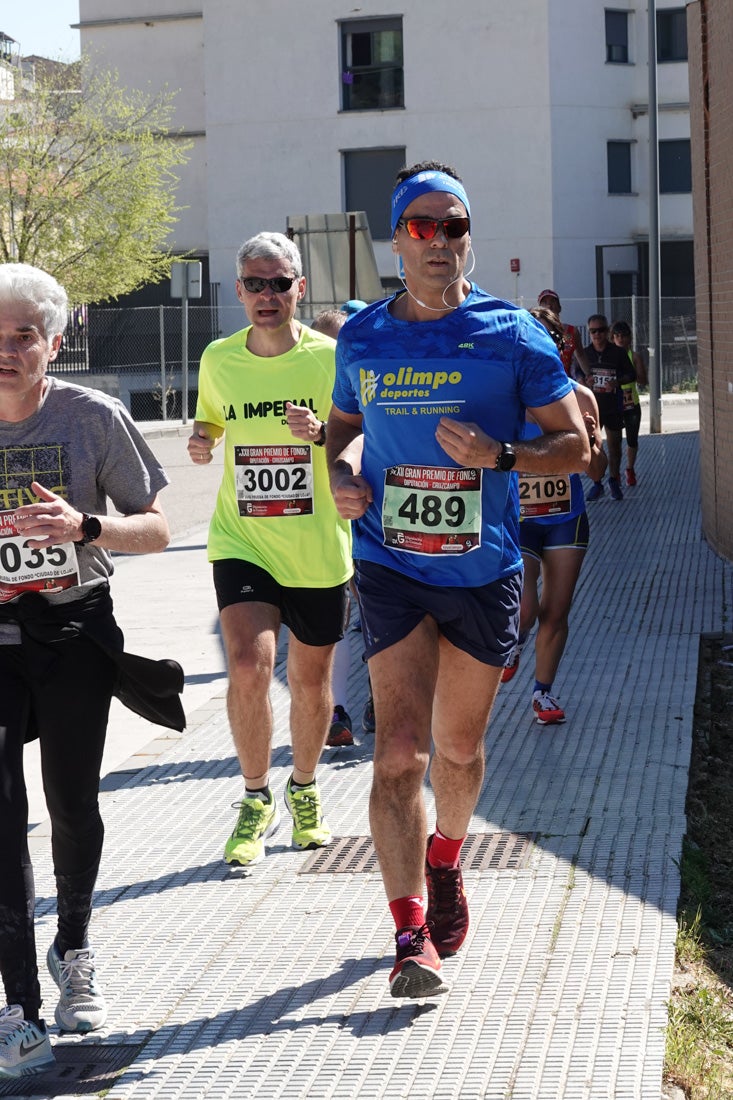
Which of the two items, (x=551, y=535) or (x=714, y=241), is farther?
(x=714, y=241)

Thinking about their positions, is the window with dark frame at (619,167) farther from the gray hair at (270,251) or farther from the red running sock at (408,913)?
the red running sock at (408,913)

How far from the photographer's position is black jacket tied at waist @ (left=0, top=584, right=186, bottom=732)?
4168mm

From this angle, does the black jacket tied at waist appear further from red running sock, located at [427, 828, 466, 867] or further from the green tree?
the green tree

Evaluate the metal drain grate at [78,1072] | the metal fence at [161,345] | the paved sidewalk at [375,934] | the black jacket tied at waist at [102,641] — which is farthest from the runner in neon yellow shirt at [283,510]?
the metal fence at [161,345]

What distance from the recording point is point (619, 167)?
153 ft

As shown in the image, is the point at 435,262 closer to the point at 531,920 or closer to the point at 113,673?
the point at 113,673

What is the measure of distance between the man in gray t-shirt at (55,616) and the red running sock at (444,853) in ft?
3.32

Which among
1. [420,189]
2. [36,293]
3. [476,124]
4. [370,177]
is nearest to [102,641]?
[36,293]

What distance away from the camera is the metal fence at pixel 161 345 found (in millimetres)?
39062

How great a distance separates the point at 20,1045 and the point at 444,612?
1575mm

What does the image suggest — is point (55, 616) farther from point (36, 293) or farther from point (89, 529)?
point (36, 293)

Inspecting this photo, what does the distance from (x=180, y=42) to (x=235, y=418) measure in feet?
157

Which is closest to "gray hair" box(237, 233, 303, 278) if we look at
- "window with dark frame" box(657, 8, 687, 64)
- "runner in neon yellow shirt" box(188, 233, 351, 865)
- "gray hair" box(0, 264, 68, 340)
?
"runner in neon yellow shirt" box(188, 233, 351, 865)

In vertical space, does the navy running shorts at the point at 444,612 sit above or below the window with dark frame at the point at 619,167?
below
